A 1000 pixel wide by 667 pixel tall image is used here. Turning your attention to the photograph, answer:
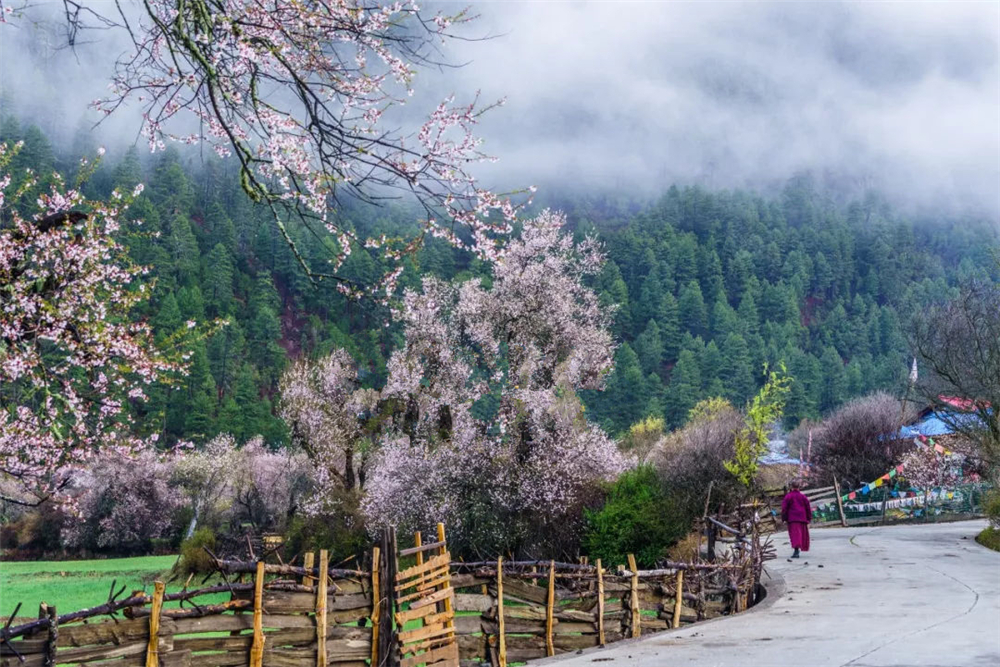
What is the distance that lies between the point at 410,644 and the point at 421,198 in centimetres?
823

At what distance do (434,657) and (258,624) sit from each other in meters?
2.82

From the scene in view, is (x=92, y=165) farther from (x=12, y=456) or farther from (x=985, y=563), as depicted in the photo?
(x=985, y=563)

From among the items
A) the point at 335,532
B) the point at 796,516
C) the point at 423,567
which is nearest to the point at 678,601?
the point at 423,567

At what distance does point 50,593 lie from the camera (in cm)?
3550

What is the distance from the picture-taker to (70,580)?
129 ft

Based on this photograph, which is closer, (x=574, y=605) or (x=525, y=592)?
(x=525, y=592)

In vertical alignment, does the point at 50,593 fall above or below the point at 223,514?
below

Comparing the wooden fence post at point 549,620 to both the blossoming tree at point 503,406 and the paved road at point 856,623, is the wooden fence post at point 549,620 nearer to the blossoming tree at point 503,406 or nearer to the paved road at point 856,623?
the paved road at point 856,623

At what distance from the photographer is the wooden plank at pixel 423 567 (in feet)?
40.7

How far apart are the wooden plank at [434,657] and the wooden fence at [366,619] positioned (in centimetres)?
2

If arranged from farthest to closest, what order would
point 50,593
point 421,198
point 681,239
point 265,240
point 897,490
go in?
1. point 681,239
2. point 265,240
3. point 897,490
4. point 50,593
5. point 421,198

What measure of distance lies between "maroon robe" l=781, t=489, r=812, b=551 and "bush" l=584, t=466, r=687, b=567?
2.61 m

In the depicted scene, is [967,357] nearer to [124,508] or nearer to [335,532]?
[335,532]

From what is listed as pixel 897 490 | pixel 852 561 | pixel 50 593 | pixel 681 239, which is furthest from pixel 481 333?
pixel 681 239
